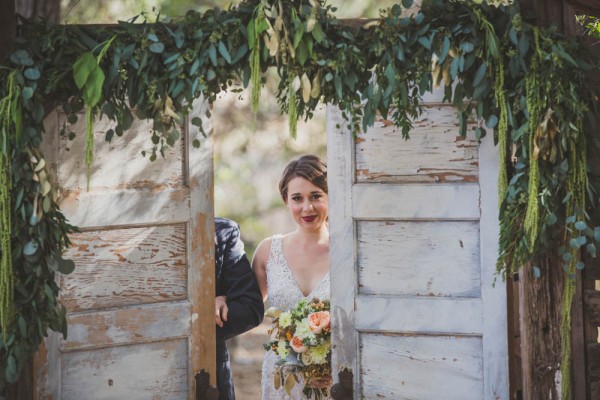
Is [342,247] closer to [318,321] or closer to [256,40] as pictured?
[318,321]

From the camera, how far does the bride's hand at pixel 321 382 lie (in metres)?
4.23

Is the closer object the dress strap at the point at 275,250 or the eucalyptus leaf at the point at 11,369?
the eucalyptus leaf at the point at 11,369

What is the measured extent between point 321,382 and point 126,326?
1.14 m

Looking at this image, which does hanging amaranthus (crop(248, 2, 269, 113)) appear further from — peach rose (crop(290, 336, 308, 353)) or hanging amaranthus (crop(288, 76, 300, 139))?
peach rose (crop(290, 336, 308, 353))

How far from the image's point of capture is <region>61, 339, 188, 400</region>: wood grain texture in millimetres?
3688

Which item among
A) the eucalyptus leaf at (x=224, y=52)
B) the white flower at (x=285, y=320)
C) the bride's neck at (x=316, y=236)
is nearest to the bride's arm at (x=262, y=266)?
the bride's neck at (x=316, y=236)

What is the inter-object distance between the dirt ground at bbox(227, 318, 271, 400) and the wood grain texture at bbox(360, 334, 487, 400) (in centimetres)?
580

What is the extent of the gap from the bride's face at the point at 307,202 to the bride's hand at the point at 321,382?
1.00 metres

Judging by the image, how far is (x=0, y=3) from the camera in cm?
331

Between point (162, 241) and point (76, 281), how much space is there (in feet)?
1.47

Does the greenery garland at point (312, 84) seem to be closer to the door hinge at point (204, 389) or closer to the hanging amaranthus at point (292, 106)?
the hanging amaranthus at point (292, 106)

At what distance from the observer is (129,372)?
Answer: 3.77 meters

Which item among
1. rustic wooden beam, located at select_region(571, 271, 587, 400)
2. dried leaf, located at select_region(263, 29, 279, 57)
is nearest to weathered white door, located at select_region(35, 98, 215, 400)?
dried leaf, located at select_region(263, 29, 279, 57)

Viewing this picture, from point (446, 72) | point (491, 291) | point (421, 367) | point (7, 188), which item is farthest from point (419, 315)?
point (7, 188)
